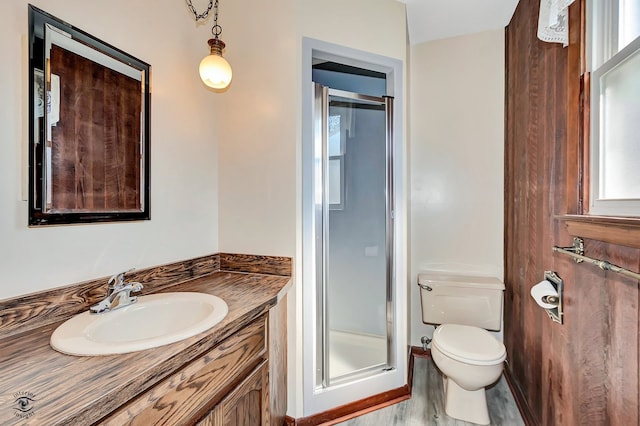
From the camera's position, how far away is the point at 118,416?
2.10ft

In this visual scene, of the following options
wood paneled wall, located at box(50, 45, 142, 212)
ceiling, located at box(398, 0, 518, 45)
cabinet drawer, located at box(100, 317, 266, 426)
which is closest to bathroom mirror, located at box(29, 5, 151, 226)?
wood paneled wall, located at box(50, 45, 142, 212)

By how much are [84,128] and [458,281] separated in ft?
7.45

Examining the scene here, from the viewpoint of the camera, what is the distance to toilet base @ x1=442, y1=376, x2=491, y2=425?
1.70 meters

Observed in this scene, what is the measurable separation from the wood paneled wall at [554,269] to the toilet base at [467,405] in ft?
0.79

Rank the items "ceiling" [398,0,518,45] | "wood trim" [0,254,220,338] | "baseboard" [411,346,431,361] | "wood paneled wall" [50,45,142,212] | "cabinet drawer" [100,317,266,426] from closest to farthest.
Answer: "cabinet drawer" [100,317,266,426], "wood trim" [0,254,220,338], "wood paneled wall" [50,45,142,212], "ceiling" [398,0,518,45], "baseboard" [411,346,431,361]

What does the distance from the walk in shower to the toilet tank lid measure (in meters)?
0.39

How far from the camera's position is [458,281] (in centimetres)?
211

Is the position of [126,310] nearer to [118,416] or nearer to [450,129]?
[118,416]

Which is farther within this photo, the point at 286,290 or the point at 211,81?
the point at 286,290

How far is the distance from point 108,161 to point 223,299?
0.74 metres

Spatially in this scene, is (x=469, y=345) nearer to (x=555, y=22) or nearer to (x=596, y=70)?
(x=596, y=70)

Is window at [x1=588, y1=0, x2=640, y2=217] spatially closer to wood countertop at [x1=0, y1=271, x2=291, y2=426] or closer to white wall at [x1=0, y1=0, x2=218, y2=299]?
wood countertop at [x1=0, y1=271, x2=291, y2=426]

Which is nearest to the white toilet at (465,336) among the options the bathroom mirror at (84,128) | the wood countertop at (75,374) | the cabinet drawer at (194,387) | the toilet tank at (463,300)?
the toilet tank at (463,300)

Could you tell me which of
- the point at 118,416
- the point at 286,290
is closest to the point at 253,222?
the point at 286,290
